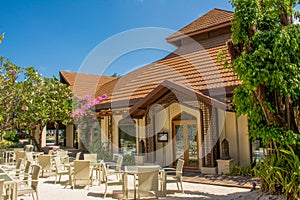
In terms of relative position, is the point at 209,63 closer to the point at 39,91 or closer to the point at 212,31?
the point at 212,31

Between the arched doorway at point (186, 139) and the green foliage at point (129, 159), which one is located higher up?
the arched doorway at point (186, 139)

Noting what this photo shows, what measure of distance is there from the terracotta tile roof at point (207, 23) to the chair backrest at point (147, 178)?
11700 millimetres

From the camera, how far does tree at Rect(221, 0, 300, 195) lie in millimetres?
6398

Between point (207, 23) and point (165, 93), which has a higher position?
point (207, 23)

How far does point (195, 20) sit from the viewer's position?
764 inches

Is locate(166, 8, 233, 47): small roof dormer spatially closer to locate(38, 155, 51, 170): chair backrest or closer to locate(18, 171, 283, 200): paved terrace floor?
locate(18, 171, 283, 200): paved terrace floor

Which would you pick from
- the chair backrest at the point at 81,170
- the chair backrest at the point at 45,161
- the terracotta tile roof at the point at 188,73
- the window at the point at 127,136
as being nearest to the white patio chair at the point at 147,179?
the chair backrest at the point at 81,170

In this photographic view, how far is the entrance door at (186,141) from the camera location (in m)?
13.2

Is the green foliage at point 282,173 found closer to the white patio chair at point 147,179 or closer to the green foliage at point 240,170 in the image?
the white patio chair at point 147,179

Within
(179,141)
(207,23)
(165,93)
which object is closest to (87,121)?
(179,141)

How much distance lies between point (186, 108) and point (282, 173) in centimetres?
726

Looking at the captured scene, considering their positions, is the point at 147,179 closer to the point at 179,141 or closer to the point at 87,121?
the point at 179,141

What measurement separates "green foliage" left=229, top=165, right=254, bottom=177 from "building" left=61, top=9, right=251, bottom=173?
2.00 ft

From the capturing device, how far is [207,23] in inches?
689
